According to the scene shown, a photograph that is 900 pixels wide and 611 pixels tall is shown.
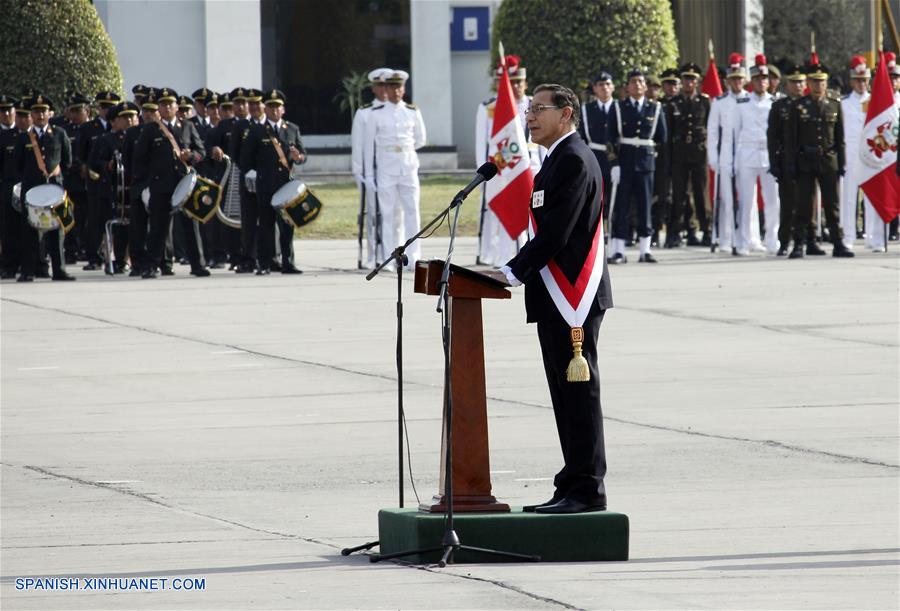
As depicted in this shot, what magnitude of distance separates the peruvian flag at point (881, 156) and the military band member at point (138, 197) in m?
8.59

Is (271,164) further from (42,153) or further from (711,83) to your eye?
(711,83)

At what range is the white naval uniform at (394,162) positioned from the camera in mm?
20938

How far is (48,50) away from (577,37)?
1040 cm

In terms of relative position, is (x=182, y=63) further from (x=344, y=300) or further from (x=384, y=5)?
(x=344, y=300)

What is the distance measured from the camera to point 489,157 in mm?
21141

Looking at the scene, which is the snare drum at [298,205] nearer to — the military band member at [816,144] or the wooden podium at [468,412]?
the military band member at [816,144]

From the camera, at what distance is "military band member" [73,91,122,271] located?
22000 mm

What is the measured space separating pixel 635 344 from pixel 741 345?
0.83m

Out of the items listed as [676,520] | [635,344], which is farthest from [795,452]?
[635,344]

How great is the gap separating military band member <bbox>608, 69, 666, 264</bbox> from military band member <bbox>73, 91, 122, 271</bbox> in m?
6.05

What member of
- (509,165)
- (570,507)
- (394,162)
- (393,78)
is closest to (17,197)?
(394,162)

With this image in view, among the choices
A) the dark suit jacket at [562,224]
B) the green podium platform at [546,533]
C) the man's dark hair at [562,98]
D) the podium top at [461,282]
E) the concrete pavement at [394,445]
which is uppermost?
the man's dark hair at [562,98]

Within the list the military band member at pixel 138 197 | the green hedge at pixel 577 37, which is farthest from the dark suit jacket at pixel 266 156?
the green hedge at pixel 577 37

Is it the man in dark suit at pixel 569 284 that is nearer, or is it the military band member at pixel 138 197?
the man in dark suit at pixel 569 284
